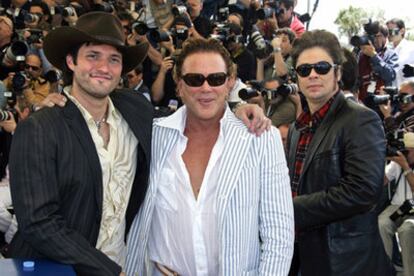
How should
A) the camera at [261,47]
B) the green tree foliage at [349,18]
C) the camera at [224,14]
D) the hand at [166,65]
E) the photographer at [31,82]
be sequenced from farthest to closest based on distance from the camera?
1. the green tree foliage at [349,18]
2. the camera at [224,14]
3. the camera at [261,47]
4. the hand at [166,65]
5. the photographer at [31,82]

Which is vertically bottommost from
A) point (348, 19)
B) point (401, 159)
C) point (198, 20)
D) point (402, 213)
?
point (402, 213)

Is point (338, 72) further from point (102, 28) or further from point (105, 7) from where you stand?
point (105, 7)

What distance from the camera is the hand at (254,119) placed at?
7.84 feet

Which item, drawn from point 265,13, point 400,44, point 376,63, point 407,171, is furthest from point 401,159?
point 400,44

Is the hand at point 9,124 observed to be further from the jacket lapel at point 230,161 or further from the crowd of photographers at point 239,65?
the jacket lapel at point 230,161

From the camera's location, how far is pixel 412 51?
28.8 ft

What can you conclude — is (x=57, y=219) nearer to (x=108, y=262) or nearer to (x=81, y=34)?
(x=108, y=262)

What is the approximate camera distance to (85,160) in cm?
230

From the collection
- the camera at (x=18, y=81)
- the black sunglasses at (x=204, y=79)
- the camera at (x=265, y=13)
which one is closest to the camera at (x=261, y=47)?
the camera at (x=265, y=13)

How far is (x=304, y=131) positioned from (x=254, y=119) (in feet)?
2.70

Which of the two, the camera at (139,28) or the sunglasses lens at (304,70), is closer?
the sunglasses lens at (304,70)

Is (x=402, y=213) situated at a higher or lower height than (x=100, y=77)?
lower

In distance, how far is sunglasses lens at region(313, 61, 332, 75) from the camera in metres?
3.08

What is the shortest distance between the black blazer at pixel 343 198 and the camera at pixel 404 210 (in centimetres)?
229
